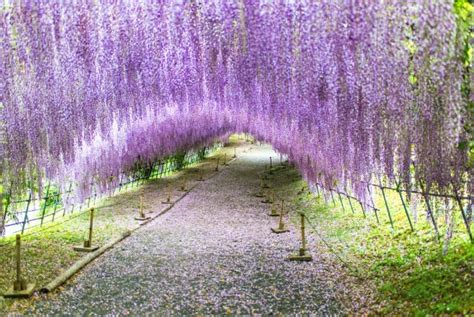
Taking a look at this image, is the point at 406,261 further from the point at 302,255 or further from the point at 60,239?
the point at 60,239

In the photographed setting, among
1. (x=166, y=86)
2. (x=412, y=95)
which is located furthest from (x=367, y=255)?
(x=166, y=86)

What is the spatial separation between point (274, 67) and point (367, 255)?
4013mm

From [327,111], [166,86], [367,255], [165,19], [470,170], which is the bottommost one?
[367,255]

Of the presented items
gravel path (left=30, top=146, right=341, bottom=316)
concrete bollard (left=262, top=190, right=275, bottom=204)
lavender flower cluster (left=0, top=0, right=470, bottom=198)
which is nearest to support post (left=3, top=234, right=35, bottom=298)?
gravel path (left=30, top=146, right=341, bottom=316)

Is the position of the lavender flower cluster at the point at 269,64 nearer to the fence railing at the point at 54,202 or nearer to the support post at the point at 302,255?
the support post at the point at 302,255

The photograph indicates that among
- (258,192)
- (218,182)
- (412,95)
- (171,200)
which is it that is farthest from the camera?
(218,182)

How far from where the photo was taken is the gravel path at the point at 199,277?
239 inches

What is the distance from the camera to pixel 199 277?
7570 mm

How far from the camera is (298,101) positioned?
26.6ft

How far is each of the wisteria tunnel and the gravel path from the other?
0.14 ft

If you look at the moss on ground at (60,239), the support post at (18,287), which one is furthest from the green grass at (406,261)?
the moss on ground at (60,239)

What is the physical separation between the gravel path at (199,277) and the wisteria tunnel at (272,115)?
0.14ft

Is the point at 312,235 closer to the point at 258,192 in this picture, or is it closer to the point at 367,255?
the point at 367,255

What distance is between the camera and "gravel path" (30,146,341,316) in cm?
608
